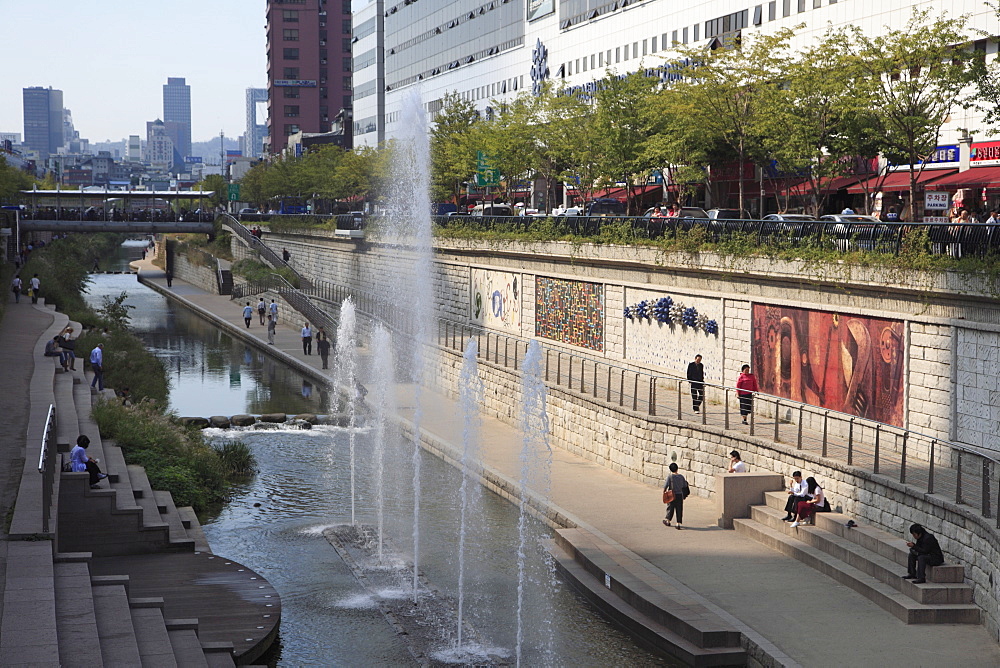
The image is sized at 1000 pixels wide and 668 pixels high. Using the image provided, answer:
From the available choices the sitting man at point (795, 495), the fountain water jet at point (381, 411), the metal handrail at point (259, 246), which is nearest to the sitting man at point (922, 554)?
the sitting man at point (795, 495)

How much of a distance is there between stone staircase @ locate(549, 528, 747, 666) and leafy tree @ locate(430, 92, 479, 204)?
4706 cm

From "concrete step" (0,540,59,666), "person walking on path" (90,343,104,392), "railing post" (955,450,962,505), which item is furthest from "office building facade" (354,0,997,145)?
"concrete step" (0,540,59,666)

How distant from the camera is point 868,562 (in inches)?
733

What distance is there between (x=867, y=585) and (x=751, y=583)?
6.19 ft

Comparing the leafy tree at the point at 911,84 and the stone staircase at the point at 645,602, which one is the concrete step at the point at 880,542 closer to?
the stone staircase at the point at 645,602

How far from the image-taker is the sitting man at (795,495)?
68.7ft

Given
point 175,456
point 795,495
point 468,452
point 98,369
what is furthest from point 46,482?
point 98,369

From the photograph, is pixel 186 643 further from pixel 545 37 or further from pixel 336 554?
pixel 545 37

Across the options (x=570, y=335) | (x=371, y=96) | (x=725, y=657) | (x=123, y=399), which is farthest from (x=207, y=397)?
(x=371, y=96)

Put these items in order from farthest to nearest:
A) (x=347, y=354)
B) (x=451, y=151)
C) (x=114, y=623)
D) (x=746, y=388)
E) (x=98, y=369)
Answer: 1. (x=451, y=151)
2. (x=347, y=354)
3. (x=98, y=369)
4. (x=746, y=388)
5. (x=114, y=623)

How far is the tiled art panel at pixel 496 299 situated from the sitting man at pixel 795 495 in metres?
22.1

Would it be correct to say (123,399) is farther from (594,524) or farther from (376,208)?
(376,208)

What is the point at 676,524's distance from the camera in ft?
74.6

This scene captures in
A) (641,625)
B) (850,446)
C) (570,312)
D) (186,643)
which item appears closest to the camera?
(186,643)
